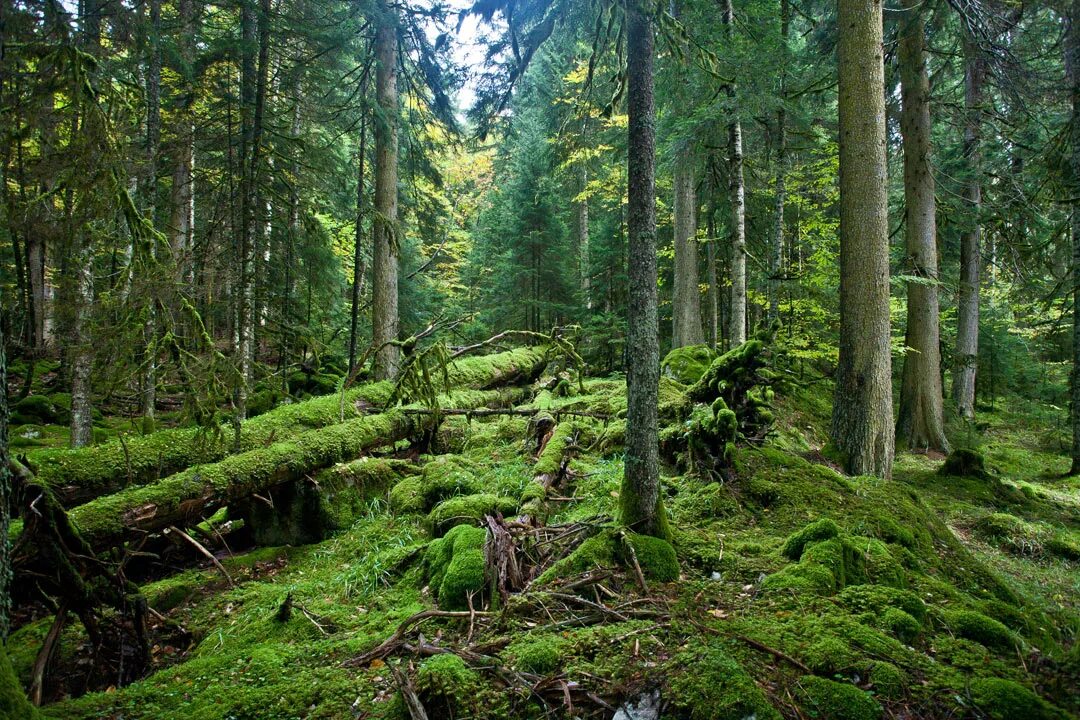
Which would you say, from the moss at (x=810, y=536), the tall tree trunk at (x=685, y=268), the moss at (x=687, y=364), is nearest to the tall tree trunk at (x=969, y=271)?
the tall tree trunk at (x=685, y=268)

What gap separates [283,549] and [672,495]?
15.1 feet

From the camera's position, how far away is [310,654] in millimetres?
3648

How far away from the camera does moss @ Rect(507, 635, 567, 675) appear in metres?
3.04

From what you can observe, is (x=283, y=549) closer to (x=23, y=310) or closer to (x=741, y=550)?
(x=741, y=550)

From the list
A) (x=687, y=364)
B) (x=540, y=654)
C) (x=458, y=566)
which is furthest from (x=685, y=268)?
A: (x=540, y=654)

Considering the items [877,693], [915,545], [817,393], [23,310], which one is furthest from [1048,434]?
[23,310]

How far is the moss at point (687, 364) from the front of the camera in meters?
11.4

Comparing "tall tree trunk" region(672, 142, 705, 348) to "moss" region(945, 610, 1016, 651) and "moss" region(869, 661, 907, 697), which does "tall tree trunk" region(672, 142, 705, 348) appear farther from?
"moss" region(869, 661, 907, 697)

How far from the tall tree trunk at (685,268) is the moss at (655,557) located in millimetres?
10703

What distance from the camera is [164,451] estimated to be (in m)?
5.93

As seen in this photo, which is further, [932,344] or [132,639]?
[932,344]

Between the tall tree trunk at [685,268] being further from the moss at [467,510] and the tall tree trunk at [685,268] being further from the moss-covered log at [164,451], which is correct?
the moss at [467,510]

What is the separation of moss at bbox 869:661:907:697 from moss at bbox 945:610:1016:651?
748 millimetres

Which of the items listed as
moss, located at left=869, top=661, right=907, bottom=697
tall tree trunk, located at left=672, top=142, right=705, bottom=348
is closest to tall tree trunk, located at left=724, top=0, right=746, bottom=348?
tall tree trunk, located at left=672, top=142, right=705, bottom=348
